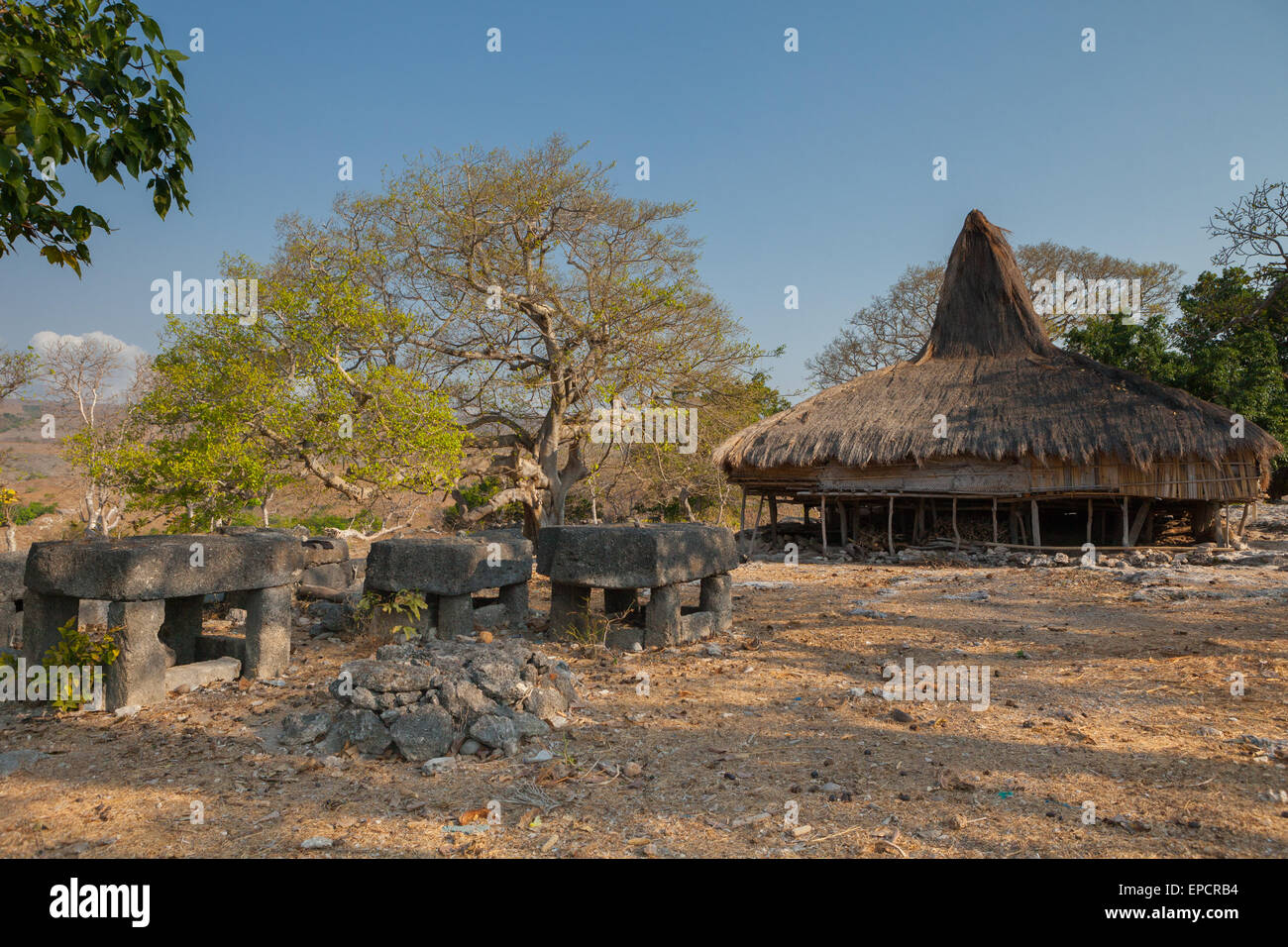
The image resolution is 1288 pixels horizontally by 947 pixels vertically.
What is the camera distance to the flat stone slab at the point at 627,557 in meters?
6.49

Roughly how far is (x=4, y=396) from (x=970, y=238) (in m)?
20.5

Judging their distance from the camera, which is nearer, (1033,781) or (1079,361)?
(1033,781)

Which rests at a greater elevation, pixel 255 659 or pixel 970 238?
pixel 970 238

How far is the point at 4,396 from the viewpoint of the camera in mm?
15000

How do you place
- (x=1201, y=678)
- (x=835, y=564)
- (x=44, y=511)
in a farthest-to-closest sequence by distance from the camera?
(x=44, y=511) → (x=835, y=564) → (x=1201, y=678)

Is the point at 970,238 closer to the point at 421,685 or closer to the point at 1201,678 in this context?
the point at 1201,678

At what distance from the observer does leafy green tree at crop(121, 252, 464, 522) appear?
10094 mm

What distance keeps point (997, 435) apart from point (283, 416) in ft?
39.1

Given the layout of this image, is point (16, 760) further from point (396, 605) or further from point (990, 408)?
point (990, 408)

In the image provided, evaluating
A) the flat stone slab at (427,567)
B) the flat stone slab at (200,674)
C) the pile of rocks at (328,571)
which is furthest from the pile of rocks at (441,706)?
the pile of rocks at (328,571)

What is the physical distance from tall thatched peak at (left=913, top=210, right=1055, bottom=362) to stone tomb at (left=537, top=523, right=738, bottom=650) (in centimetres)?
1188

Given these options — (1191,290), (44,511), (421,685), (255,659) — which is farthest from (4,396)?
(1191,290)

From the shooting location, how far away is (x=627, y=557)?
6.53 meters
